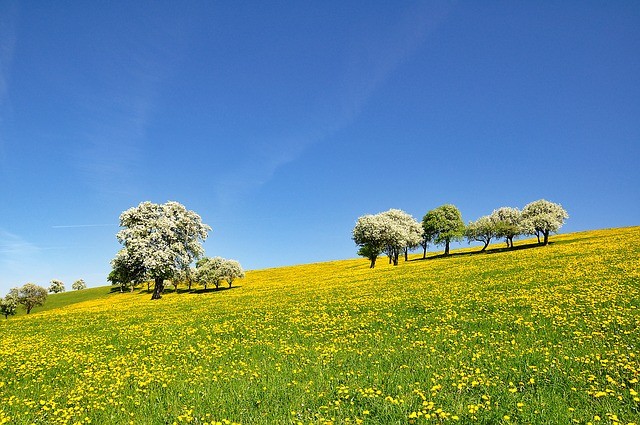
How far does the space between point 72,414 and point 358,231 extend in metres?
71.4

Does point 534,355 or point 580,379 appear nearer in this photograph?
point 580,379

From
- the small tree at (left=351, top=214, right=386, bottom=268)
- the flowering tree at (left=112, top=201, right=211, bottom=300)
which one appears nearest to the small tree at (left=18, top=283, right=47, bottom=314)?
the flowering tree at (left=112, top=201, right=211, bottom=300)

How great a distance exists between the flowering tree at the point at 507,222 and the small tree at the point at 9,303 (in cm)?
12755

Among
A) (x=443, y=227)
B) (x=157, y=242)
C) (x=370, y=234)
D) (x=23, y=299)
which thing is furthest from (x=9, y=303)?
(x=443, y=227)

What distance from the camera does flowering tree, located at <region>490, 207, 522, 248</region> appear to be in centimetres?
8831

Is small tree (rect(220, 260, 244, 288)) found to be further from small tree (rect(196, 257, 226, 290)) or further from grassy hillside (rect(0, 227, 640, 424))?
grassy hillside (rect(0, 227, 640, 424))

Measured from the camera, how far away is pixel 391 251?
8138 cm

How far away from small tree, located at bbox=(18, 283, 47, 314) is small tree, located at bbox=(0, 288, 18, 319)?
3.87 ft

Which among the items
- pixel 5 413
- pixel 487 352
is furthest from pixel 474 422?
pixel 5 413

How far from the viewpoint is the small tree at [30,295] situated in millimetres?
105875

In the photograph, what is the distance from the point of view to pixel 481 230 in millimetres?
93250

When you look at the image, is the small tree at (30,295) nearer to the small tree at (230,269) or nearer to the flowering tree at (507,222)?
the small tree at (230,269)

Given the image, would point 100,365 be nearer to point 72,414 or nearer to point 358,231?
point 72,414

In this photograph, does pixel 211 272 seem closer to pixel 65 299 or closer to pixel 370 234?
pixel 370 234
